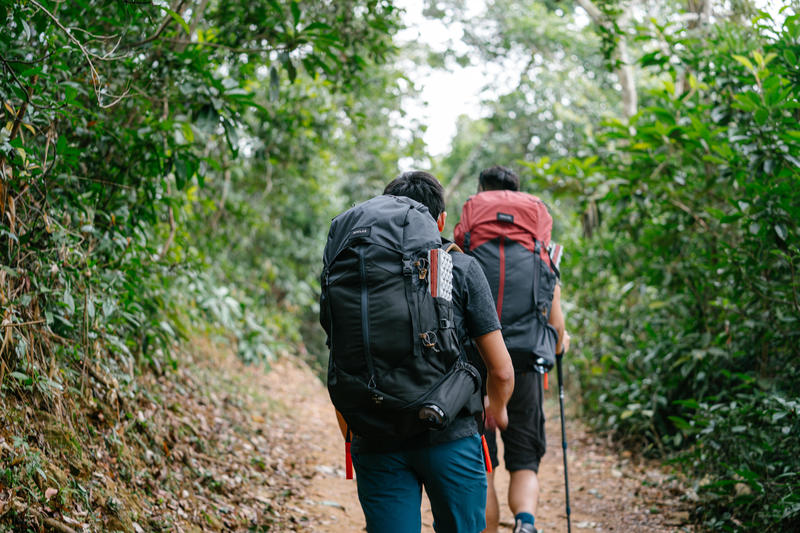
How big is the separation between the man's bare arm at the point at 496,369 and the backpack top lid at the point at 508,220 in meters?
1.08

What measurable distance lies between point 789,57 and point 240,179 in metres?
7.62

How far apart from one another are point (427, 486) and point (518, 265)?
1454mm

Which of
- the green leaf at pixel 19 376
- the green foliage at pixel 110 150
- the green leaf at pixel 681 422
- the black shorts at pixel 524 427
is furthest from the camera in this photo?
the green leaf at pixel 681 422

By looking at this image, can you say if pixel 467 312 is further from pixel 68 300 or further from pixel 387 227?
pixel 68 300

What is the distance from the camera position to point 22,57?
332 centimetres

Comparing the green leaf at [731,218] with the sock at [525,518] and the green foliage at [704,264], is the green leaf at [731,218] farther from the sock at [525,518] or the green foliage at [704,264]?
the sock at [525,518]

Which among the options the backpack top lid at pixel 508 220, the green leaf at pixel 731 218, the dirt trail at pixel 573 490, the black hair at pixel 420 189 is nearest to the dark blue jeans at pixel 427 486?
the black hair at pixel 420 189

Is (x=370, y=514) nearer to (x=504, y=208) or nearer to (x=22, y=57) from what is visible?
(x=504, y=208)

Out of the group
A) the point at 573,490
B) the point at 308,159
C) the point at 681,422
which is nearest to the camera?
the point at 681,422

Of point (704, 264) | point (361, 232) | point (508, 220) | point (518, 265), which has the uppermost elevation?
point (361, 232)

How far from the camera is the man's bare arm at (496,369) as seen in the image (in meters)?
2.41

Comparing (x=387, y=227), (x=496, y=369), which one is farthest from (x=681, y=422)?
(x=387, y=227)

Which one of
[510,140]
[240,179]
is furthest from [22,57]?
[510,140]

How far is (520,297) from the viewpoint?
3.41 m
